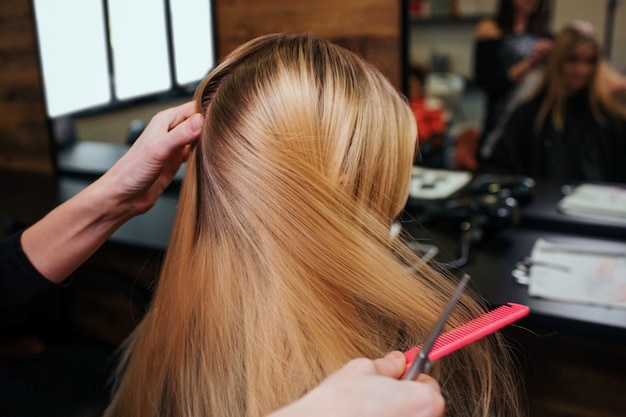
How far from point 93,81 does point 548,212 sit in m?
1.63

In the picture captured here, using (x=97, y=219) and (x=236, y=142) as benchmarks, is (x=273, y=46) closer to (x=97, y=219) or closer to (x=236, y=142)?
(x=236, y=142)

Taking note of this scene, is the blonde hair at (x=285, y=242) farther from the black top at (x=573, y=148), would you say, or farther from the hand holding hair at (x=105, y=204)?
the black top at (x=573, y=148)

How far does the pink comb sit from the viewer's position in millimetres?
684

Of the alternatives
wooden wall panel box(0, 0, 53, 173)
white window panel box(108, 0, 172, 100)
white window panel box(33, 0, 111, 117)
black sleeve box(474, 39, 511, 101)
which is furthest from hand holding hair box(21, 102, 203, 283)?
black sleeve box(474, 39, 511, 101)

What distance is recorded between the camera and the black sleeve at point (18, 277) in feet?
3.89

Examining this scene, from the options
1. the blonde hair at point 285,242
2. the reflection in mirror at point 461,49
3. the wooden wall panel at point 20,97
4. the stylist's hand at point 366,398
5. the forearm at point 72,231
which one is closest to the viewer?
the stylist's hand at point 366,398

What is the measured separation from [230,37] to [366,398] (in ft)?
6.37

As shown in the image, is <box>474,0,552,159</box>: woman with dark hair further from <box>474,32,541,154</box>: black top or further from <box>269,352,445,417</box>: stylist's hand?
<box>269,352,445,417</box>: stylist's hand

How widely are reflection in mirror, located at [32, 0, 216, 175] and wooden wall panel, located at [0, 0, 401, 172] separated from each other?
0.08 metres

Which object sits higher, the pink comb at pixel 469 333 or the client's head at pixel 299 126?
the client's head at pixel 299 126

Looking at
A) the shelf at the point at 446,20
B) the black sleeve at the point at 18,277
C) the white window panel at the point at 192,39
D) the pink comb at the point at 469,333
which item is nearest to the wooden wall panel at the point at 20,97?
the white window panel at the point at 192,39

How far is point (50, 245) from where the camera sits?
117cm

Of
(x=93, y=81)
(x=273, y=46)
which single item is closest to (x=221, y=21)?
(x=93, y=81)

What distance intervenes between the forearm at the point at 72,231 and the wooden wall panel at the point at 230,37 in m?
1.13
